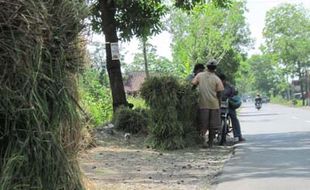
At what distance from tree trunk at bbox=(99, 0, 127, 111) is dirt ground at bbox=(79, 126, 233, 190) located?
3089mm

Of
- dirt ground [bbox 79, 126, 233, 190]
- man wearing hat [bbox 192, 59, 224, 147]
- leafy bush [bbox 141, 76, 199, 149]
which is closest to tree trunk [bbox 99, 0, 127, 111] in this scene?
dirt ground [bbox 79, 126, 233, 190]

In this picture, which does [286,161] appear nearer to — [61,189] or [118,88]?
[61,189]

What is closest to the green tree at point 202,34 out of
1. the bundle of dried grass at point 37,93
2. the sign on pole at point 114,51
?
the sign on pole at point 114,51

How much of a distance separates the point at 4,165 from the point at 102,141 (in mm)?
8603

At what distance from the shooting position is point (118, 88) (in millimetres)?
17266

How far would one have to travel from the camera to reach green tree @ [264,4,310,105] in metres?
74.4

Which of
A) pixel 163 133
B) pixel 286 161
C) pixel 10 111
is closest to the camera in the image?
pixel 10 111

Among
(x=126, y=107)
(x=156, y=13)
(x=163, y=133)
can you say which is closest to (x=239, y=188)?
(x=163, y=133)

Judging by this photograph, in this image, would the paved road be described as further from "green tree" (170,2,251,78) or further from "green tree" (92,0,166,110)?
"green tree" (170,2,251,78)

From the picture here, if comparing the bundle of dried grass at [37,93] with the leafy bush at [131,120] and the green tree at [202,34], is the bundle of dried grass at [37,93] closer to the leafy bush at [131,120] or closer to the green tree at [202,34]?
the leafy bush at [131,120]

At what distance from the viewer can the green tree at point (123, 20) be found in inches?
677

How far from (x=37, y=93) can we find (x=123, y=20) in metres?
12.9

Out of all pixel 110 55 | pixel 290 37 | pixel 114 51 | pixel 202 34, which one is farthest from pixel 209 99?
pixel 290 37

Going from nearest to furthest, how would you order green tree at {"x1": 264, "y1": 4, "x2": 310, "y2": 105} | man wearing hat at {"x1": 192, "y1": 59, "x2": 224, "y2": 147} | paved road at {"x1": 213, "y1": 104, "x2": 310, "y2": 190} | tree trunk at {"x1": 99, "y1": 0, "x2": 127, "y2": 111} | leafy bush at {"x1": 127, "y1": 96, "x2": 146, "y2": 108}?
paved road at {"x1": 213, "y1": 104, "x2": 310, "y2": 190} → man wearing hat at {"x1": 192, "y1": 59, "x2": 224, "y2": 147} → leafy bush at {"x1": 127, "y1": 96, "x2": 146, "y2": 108} → tree trunk at {"x1": 99, "y1": 0, "x2": 127, "y2": 111} → green tree at {"x1": 264, "y1": 4, "x2": 310, "y2": 105}
